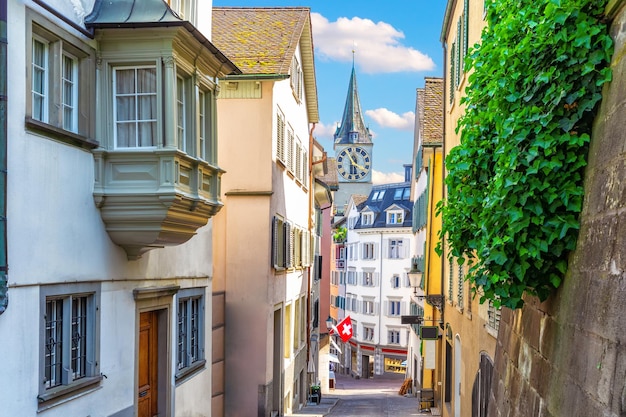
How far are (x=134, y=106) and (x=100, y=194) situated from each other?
122 cm

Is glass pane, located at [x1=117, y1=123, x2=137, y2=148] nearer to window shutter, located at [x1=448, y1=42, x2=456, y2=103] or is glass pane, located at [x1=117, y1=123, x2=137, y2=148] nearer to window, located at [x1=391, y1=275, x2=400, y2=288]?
window shutter, located at [x1=448, y1=42, x2=456, y2=103]

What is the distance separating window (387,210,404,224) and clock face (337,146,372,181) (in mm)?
62569

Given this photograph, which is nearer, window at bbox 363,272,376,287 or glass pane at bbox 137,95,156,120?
glass pane at bbox 137,95,156,120

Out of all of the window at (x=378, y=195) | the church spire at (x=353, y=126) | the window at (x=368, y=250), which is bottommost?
the window at (x=368, y=250)

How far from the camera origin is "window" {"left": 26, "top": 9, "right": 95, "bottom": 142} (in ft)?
27.6

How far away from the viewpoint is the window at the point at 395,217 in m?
72.2

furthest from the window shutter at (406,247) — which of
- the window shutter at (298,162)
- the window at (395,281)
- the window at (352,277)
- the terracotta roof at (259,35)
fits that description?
the terracotta roof at (259,35)

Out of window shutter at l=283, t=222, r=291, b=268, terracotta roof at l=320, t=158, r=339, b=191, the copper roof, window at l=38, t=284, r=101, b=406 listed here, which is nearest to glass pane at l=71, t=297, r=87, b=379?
window at l=38, t=284, r=101, b=406

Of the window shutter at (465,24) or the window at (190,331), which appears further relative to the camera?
the window shutter at (465,24)

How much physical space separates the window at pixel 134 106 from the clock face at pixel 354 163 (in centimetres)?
12548

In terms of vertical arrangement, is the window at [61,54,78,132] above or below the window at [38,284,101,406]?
above

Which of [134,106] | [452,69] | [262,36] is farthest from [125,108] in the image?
[262,36]

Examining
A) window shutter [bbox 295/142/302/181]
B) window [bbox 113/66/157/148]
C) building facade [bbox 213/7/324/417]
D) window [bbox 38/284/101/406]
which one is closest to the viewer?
window [bbox 38/284/101/406]

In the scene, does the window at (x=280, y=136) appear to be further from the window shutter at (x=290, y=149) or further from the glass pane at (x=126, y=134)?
the glass pane at (x=126, y=134)
